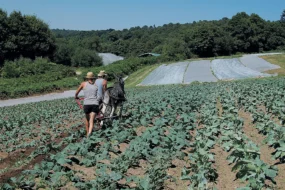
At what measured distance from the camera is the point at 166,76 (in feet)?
188

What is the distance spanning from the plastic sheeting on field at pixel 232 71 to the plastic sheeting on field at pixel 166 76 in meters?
5.38

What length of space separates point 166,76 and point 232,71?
992 cm

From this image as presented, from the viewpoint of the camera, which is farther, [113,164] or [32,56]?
[32,56]

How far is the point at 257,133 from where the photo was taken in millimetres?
12555

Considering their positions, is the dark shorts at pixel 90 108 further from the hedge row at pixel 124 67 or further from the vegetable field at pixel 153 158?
the hedge row at pixel 124 67

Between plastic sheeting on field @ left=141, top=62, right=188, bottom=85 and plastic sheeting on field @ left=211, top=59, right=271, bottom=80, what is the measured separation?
17.7ft

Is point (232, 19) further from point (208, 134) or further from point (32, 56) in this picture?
point (208, 134)

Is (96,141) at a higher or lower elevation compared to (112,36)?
lower

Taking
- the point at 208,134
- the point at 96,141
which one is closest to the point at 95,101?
the point at 96,141

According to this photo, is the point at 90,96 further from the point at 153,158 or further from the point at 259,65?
the point at 259,65

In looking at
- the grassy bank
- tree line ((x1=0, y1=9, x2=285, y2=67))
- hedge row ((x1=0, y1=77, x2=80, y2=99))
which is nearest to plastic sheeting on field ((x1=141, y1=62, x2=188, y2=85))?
hedge row ((x1=0, y1=77, x2=80, y2=99))

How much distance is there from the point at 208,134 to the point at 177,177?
2.70 m

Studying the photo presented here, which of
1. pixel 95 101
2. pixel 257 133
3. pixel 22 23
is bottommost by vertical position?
pixel 257 133

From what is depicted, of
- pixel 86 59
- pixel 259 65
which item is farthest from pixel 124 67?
pixel 86 59
